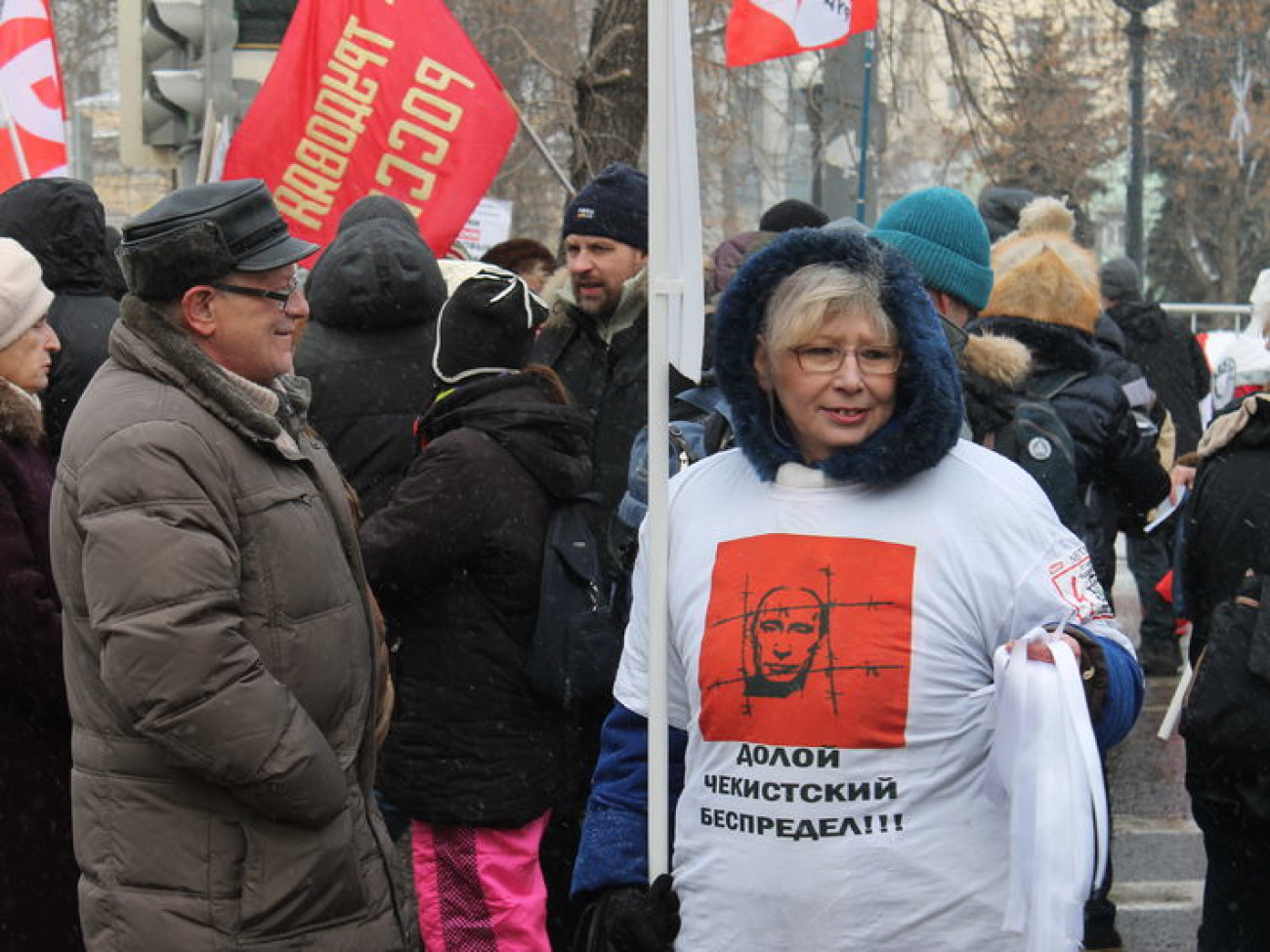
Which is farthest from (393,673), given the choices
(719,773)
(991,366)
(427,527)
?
(719,773)

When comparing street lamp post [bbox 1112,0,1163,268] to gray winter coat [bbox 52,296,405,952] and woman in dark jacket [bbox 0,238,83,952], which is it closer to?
woman in dark jacket [bbox 0,238,83,952]

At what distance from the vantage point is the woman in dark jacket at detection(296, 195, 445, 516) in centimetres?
554

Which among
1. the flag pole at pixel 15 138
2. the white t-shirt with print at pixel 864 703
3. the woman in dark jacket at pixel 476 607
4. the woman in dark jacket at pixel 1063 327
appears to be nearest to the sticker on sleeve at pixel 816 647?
the white t-shirt with print at pixel 864 703

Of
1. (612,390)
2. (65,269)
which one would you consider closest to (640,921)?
(612,390)

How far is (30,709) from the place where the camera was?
431 centimetres

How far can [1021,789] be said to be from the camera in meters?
2.71

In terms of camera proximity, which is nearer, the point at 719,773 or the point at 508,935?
the point at 719,773

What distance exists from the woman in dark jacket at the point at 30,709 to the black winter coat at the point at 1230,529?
2539mm

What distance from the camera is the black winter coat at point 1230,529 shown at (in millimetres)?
4105

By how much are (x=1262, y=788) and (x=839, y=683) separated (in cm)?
168

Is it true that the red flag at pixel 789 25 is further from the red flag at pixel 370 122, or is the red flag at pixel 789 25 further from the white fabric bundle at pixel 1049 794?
the white fabric bundle at pixel 1049 794

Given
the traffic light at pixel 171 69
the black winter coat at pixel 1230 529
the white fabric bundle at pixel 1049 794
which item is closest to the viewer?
the white fabric bundle at pixel 1049 794

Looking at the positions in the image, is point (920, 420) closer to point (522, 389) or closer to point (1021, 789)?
point (1021, 789)

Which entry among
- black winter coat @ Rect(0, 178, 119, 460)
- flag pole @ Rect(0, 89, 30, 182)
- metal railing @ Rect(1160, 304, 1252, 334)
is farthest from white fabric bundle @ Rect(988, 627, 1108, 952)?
metal railing @ Rect(1160, 304, 1252, 334)
